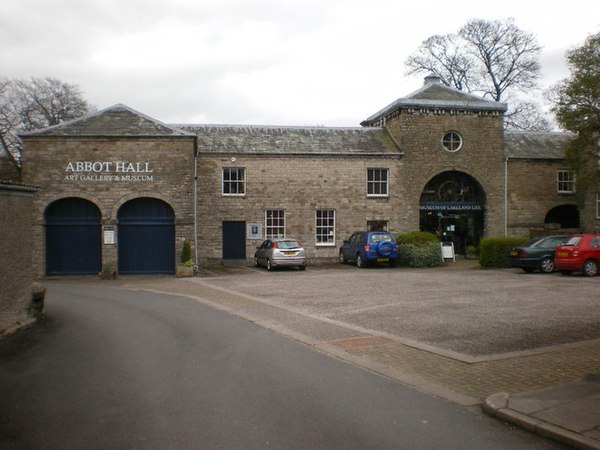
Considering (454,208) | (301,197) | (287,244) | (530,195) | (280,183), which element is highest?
(280,183)

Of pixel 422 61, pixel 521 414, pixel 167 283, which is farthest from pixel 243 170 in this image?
pixel 422 61

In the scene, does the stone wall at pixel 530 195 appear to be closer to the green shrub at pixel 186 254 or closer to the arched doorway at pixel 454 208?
the arched doorway at pixel 454 208

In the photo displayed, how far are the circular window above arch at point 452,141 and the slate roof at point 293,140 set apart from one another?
8.85ft

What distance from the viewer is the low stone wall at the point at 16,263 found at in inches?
393

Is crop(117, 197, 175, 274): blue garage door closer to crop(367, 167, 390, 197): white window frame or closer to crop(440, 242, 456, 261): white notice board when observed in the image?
crop(367, 167, 390, 197): white window frame

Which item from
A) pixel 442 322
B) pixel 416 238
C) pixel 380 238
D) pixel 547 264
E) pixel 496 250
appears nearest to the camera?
pixel 442 322

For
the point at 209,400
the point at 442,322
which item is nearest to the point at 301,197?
the point at 442,322

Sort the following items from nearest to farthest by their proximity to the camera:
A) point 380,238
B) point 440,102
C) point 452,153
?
point 380,238, point 440,102, point 452,153

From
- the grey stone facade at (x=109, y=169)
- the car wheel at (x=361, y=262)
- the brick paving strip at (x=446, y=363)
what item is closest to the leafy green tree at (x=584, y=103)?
the car wheel at (x=361, y=262)

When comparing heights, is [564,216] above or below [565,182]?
below

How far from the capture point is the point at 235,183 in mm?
28734

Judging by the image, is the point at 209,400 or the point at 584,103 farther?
the point at 584,103

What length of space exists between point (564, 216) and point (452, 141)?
27.7 feet

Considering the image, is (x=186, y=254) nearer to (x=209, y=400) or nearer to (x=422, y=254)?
(x=422, y=254)
